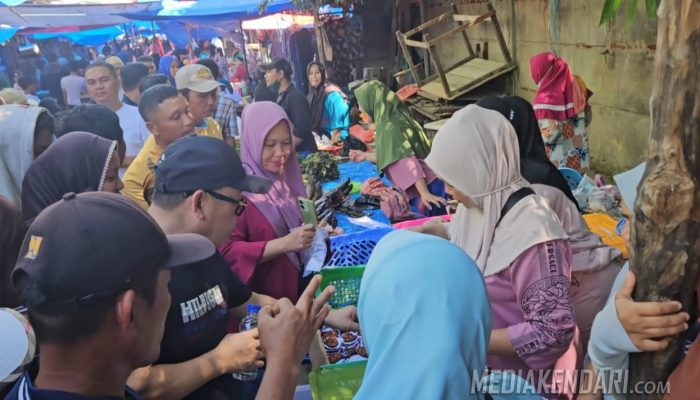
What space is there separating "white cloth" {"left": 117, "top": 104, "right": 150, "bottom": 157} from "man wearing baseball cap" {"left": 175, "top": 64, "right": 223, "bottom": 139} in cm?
48

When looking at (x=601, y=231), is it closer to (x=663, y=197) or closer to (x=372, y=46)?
(x=663, y=197)

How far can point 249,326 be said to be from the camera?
6.77 feet

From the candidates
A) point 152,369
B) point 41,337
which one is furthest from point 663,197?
point 152,369

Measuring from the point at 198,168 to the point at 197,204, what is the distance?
0.14 metres

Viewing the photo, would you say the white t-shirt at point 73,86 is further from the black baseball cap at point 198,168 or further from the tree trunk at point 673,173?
the tree trunk at point 673,173

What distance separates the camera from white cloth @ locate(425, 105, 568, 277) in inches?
78.8

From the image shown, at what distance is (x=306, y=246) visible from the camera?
8.89 ft

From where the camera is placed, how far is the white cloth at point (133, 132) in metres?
4.83

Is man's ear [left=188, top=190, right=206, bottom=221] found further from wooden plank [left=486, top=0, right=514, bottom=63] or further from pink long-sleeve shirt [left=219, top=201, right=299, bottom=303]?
wooden plank [left=486, top=0, right=514, bottom=63]

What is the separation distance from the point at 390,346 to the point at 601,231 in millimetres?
2421

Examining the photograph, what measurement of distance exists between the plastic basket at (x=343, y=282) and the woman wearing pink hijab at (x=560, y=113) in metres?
2.83

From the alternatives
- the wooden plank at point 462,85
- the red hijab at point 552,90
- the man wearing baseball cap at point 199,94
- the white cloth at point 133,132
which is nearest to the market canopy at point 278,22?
the wooden plank at point 462,85

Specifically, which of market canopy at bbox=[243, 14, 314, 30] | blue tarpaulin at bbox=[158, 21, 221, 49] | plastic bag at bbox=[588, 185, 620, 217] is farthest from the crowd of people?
blue tarpaulin at bbox=[158, 21, 221, 49]

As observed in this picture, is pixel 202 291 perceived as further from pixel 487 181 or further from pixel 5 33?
pixel 5 33
